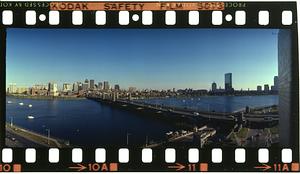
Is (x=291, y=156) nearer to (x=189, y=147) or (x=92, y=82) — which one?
(x=189, y=147)

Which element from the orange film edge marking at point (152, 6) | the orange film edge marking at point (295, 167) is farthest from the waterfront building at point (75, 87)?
the orange film edge marking at point (295, 167)

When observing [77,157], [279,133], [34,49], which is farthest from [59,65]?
[279,133]

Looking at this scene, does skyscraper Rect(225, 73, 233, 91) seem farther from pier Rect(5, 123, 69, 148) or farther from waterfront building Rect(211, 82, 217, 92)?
pier Rect(5, 123, 69, 148)

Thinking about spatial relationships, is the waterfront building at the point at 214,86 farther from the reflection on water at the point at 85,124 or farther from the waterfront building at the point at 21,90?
the waterfront building at the point at 21,90

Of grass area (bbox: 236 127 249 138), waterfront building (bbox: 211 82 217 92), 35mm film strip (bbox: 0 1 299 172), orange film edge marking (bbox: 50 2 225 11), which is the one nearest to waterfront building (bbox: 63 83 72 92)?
35mm film strip (bbox: 0 1 299 172)

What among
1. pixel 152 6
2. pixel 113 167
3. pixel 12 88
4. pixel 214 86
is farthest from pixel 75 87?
pixel 214 86

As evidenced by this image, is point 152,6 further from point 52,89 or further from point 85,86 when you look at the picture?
point 52,89

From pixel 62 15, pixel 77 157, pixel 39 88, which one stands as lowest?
pixel 77 157
